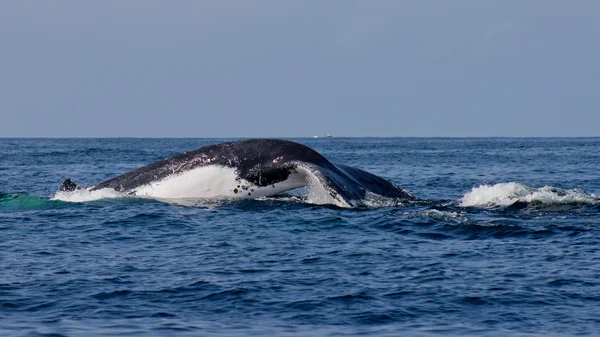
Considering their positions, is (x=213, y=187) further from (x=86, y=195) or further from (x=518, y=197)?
(x=518, y=197)

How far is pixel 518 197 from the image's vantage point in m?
18.6

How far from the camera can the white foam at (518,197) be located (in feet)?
59.1

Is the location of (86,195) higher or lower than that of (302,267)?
higher

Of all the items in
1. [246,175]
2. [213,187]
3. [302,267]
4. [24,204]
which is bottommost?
[302,267]

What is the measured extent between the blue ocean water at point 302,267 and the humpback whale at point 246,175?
0.40 metres

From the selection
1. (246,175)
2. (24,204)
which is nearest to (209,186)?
(246,175)

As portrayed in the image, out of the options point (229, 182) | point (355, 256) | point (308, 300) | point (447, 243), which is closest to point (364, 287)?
point (308, 300)

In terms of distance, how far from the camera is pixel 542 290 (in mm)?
10734

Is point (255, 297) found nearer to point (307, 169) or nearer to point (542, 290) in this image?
point (542, 290)

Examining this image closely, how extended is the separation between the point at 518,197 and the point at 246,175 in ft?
18.0

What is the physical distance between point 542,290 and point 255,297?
334 cm

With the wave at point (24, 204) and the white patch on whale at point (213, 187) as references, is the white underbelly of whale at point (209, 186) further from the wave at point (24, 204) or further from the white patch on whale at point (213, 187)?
the wave at point (24, 204)

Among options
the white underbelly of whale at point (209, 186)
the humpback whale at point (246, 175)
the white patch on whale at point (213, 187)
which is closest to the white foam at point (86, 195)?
the white patch on whale at point (213, 187)

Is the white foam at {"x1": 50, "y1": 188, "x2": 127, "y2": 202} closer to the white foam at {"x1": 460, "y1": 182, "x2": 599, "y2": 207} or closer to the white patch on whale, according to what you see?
the white patch on whale
